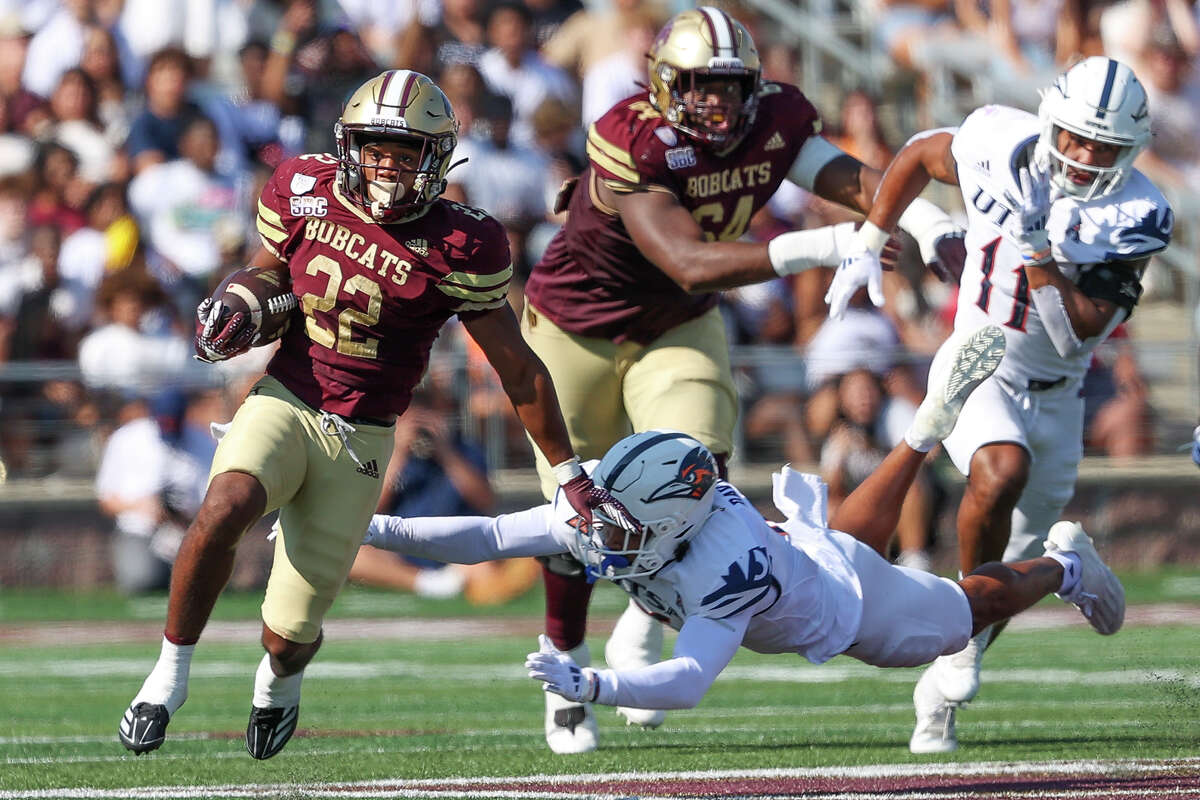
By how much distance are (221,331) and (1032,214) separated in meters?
2.39

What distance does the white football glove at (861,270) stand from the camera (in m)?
5.27

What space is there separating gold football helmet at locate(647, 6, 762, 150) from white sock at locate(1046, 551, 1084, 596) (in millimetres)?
1661

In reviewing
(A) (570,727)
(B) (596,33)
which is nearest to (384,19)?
(B) (596,33)

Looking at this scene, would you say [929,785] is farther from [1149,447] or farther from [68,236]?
[68,236]

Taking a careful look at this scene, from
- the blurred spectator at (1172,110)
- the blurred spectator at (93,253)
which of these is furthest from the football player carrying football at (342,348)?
the blurred spectator at (1172,110)

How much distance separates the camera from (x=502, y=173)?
11.6 meters

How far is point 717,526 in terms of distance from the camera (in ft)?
15.9

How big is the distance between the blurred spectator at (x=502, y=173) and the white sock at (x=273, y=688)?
20.2ft

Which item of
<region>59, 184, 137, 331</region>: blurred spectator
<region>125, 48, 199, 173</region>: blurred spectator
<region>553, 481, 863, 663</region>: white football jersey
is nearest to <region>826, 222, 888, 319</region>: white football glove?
<region>553, 481, 863, 663</region>: white football jersey

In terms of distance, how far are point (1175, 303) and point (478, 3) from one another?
5033 millimetres

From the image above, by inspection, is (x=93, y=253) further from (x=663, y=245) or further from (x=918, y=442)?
(x=918, y=442)

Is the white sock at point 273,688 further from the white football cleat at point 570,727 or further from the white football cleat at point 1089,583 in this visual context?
the white football cleat at point 1089,583

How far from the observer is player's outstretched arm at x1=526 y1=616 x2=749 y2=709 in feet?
13.6

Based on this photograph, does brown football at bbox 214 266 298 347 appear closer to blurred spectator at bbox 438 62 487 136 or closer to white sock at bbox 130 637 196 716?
white sock at bbox 130 637 196 716
